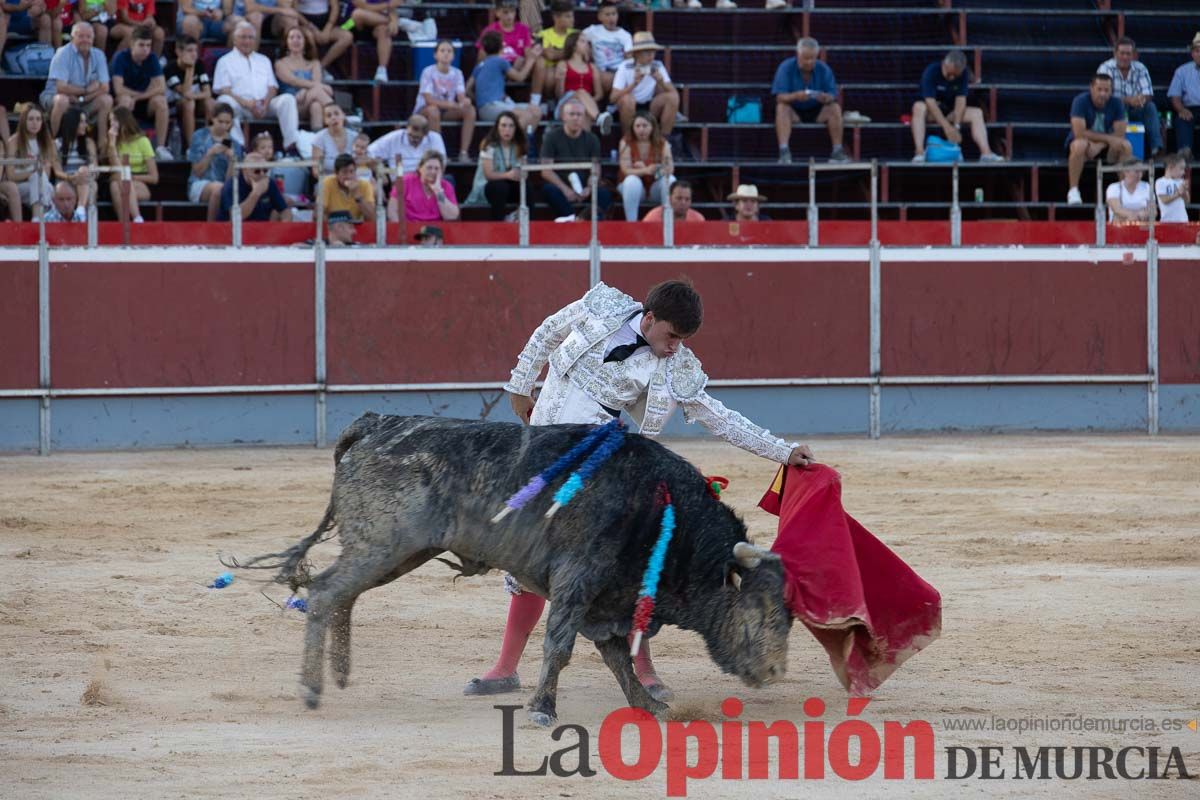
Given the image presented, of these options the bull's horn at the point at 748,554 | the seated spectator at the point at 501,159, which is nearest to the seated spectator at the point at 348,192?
the seated spectator at the point at 501,159

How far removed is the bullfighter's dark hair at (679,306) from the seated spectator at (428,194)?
284 inches

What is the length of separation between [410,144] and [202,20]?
88.2 inches

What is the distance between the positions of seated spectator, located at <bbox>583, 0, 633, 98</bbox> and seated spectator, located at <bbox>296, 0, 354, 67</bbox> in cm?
195

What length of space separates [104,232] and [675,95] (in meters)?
4.75

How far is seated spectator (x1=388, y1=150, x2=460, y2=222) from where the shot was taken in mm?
11523

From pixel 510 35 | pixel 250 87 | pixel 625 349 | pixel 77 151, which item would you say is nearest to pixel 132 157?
pixel 77 151

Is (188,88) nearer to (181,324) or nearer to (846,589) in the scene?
(181,324)

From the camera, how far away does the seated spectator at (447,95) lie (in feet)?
41.7

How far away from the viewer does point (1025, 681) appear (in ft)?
15.4

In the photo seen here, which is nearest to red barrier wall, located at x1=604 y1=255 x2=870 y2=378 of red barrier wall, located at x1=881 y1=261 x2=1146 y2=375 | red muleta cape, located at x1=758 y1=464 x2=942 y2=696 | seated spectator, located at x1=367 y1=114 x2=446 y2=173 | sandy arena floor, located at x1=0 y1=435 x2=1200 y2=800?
red barrier wall, located at x1=881 y1=261 x2=1146 y2=375

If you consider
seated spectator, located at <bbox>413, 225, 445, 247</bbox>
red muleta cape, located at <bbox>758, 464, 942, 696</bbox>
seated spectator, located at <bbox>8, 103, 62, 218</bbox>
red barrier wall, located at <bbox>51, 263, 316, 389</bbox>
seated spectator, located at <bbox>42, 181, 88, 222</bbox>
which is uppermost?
seated spectator, located at <bbox>8, 103, 62, 218</bbox>

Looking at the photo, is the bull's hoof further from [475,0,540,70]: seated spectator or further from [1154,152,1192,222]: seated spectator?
[475,0,540,70]: seated spectator

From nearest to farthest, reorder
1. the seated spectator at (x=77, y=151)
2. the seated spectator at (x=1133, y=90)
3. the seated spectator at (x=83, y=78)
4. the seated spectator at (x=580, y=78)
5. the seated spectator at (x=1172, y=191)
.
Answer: the seated spectator at (x=77, y=151) < the seated spectator at (x=83, y=78) < the seated spectator at (x=1172, y=191) < the seated spectator at (x=580, y=78) < the seated spectator at (x=1133, y=90)

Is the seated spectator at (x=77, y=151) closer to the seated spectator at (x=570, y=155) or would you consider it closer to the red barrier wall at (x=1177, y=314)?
the seated spectator at (x=570, y=155)
